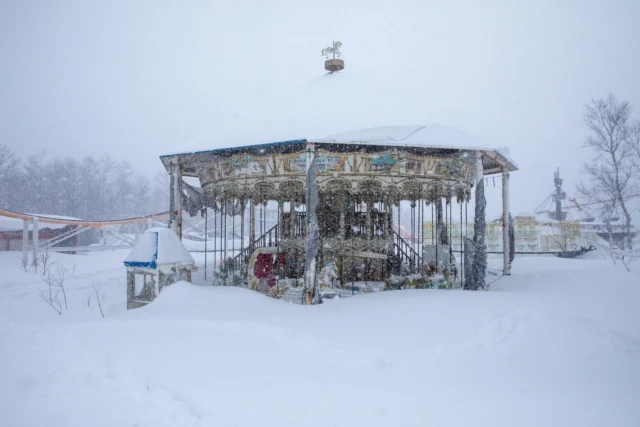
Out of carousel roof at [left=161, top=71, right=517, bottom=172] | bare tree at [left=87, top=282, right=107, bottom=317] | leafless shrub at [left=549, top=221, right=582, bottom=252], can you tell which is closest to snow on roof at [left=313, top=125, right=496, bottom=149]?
carousel roof at [left=161, top=71, right=517, bottom=172]

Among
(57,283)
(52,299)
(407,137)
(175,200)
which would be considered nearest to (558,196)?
(407,137)

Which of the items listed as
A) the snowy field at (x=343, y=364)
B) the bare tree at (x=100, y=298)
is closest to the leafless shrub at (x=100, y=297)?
the bare tree at (x=100, y=298)

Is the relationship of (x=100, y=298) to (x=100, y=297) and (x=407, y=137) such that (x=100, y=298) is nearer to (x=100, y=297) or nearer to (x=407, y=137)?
(x=100, y=297)

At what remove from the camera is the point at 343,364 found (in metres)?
4.98

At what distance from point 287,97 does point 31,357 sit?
894cm

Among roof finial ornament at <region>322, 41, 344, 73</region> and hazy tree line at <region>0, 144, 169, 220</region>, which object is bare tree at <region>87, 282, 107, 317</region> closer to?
roof finial ornament at <region>322, 41, 344, 73</region>

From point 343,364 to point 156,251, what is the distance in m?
5.88

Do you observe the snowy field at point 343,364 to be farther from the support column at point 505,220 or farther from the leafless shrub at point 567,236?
the leafless shrub at point 567,236

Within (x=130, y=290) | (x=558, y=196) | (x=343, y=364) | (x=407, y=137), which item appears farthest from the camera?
(x=558, y=196)

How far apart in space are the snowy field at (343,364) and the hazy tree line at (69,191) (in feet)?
171

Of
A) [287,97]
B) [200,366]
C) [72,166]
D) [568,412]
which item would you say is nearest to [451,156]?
[287,97]

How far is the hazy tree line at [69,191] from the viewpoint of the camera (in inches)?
1933

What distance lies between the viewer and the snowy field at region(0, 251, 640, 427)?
387 cm

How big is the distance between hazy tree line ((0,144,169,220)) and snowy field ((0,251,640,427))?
52020 millimetres
